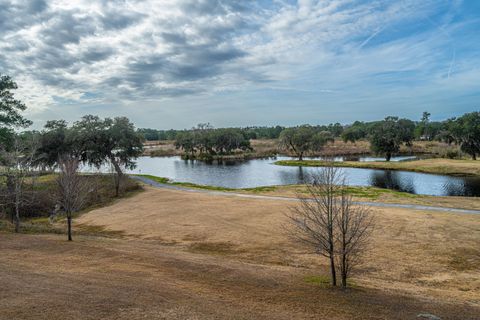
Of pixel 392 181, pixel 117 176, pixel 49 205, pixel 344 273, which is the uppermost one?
pixel 117 176

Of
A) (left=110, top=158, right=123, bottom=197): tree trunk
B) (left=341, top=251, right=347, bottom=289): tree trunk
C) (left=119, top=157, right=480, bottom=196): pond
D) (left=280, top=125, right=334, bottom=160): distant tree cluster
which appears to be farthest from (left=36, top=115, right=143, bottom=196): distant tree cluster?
(left=280, top=125, right=334, bottom=160): distant tree cluster

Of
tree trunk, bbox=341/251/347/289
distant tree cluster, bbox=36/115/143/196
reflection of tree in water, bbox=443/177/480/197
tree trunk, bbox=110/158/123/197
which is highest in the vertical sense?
distant tree cluster, bbox=36/115/143/196

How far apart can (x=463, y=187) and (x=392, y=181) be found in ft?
38.8

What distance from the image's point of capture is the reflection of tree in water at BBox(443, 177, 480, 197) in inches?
1955

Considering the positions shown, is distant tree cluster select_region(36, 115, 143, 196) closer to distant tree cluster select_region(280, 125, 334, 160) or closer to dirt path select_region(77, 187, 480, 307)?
dirt path select_region(77, 187, 480, 307)

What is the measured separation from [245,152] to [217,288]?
384 feet

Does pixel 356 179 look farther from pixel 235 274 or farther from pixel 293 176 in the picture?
pixel 235 274

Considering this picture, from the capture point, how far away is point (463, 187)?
5394 centimetres

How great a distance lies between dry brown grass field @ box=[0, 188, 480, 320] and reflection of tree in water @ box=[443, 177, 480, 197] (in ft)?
72.5

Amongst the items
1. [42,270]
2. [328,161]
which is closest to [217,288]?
[328,161]

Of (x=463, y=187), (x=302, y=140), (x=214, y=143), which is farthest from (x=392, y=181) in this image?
(x=214, y=143)

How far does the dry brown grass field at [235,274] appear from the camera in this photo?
38.7 ft

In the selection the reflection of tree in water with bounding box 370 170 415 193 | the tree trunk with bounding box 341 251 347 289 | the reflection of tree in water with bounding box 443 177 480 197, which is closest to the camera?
the tree trunk with bounding box 341 251 347 289

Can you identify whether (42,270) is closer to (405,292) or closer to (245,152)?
(405,292)
